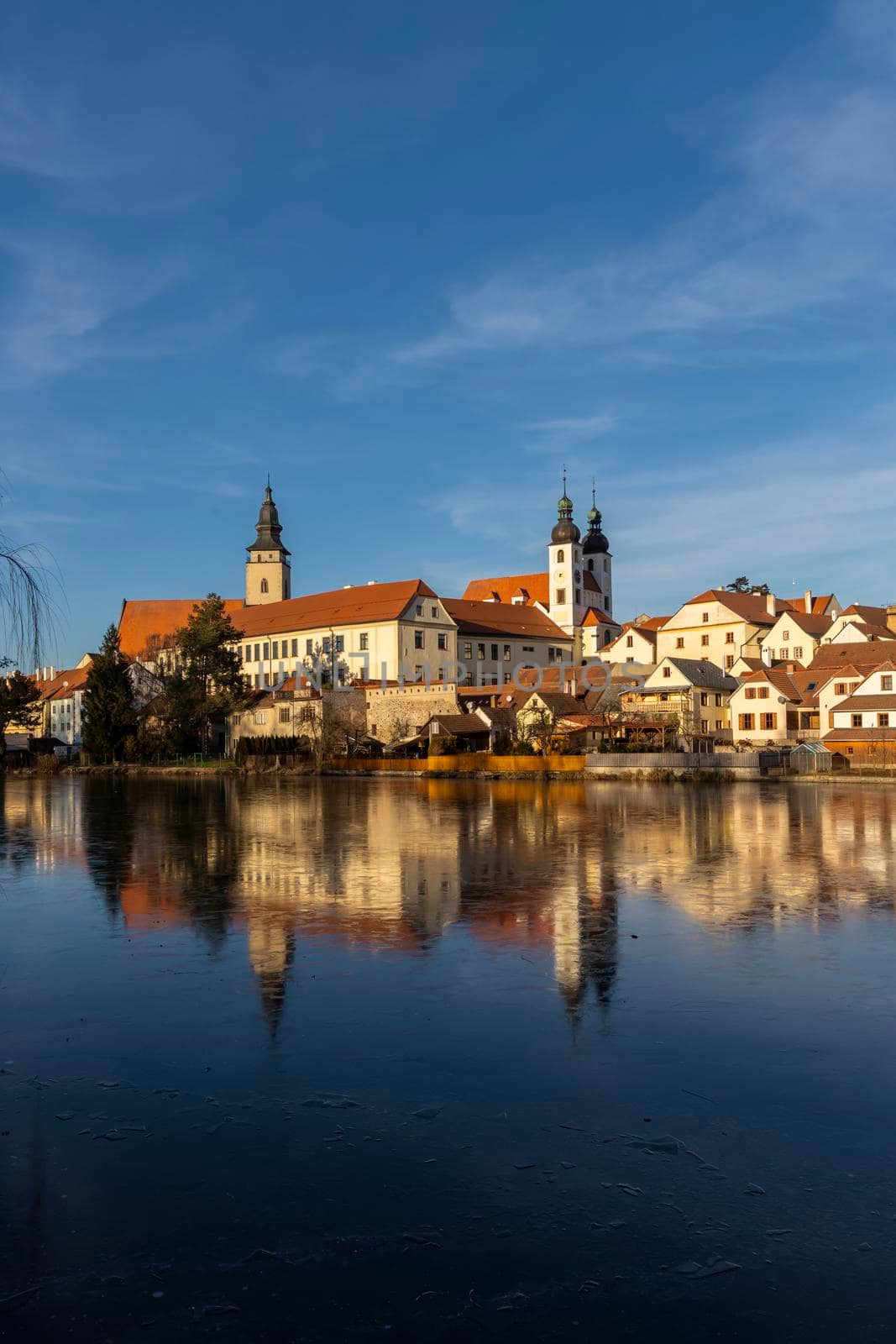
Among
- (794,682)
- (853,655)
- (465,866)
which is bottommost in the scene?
(465,866)

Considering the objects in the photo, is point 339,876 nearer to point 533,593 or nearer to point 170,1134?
point 170,1134

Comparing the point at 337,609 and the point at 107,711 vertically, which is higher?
the point at 337,609

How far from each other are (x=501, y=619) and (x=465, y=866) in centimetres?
7932

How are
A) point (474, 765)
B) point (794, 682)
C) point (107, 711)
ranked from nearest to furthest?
point (474, 765)
point (794, 682)
point (107, 711)

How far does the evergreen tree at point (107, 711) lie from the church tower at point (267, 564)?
3381 centimetres

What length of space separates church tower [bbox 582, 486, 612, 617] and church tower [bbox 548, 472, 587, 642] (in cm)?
603

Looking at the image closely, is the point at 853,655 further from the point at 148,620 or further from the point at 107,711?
the point at 148,620

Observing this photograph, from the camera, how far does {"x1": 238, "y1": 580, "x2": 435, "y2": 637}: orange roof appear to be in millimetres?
85000

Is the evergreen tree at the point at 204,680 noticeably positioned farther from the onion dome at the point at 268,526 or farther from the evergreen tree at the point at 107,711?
the onion dome at the point at 268,526

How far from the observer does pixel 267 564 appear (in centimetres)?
11262

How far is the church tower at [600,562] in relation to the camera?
378 ft

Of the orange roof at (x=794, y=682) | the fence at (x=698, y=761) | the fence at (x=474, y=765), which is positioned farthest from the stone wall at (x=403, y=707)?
the orange roof at (x=794, y=682)

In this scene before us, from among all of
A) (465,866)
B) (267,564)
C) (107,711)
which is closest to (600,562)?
(267,564)

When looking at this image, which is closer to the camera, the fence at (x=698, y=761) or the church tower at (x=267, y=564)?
the fence at (x=698, y=761)
